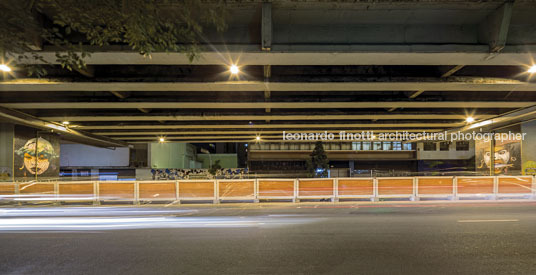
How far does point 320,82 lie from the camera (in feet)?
33.6

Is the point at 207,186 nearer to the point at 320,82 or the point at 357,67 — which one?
the point at 320,82

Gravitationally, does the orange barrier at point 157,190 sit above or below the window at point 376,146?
below

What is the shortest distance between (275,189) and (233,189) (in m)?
2.18

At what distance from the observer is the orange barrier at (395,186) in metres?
14.9

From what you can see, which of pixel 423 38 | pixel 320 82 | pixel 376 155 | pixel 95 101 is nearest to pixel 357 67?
pixel 320 82

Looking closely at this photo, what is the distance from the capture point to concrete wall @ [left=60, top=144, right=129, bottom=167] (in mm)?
37000

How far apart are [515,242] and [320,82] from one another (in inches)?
273

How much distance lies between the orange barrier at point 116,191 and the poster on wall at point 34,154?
6745 millimetres

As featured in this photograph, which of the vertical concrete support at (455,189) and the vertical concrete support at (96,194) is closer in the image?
the vertical concrete support at (96,194)

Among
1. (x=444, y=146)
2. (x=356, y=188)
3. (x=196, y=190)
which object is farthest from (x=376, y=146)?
(x=196, y=190)

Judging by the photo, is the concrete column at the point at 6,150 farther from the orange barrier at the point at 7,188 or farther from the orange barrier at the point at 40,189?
the orange barrier at the point at 40,189

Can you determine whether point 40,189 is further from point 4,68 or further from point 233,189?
point 233,189

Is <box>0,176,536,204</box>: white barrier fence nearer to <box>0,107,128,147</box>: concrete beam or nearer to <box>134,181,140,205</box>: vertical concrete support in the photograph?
<box>134,181,140,205</box>: vertical concrete support

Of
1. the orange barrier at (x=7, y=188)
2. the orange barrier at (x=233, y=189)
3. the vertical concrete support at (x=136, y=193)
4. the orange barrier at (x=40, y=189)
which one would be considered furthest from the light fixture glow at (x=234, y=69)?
the orange barrier at (x=7, y=188)
